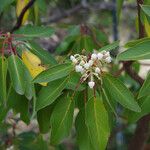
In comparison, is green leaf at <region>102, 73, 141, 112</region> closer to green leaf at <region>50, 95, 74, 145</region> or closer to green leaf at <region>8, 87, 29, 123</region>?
green leaf at <region>50, 95, 74, 145</region>

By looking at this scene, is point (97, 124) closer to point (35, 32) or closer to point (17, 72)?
point (17, 72)

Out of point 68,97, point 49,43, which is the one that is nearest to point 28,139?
point 68,97

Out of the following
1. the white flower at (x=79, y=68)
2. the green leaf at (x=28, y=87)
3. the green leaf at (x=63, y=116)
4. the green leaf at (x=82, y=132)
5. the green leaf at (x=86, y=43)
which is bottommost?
the green leaf at (x=82, y=132)

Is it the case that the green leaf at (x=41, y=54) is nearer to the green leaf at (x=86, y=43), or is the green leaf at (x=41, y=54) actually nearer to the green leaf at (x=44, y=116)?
the green leaf at (x=44, y=116)

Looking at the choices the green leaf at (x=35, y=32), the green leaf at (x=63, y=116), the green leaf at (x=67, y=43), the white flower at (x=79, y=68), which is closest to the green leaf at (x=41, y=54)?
the green leaf at (x=35, y=32)

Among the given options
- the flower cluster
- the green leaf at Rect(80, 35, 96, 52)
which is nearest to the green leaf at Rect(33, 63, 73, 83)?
the flower cluster

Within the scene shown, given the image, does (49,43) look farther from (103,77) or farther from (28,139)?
(103,77)

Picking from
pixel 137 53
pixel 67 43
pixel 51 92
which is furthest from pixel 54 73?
pixel 67 43
